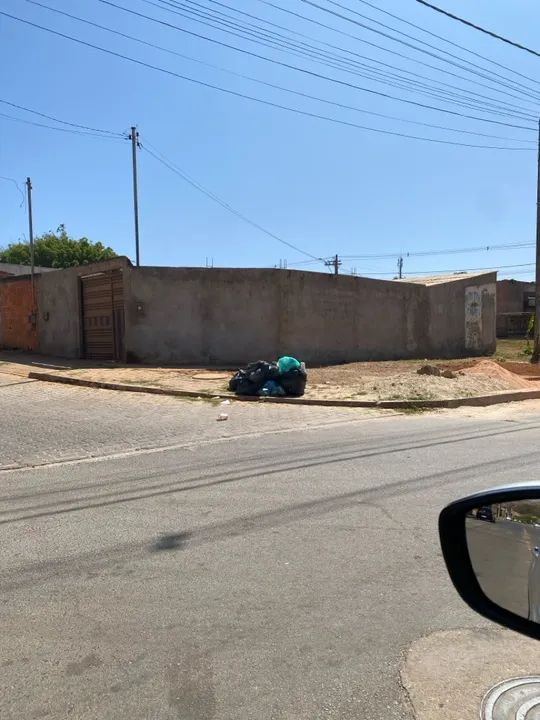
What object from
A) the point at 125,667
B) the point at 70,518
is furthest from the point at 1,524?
the point at 125,667

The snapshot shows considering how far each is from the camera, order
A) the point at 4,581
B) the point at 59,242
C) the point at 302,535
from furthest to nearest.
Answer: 1. the point at 59,242
2. the point at 302,535
3. the point at 4,581

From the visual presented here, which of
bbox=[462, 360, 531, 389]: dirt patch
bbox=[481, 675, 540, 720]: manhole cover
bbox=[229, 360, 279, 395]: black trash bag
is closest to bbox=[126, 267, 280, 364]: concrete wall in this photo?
bbox=[229, 360, 279, 395]: black trash bag

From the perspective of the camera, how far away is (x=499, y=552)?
1.96m

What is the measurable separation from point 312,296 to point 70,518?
1735 centimetres

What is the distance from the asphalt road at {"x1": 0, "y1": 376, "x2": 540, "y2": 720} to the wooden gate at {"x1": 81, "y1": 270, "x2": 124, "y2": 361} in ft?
→ 37.1

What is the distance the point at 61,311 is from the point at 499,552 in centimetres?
2257

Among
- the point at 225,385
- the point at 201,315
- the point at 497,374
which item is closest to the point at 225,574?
the point at 225,385

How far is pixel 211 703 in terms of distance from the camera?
275 cm

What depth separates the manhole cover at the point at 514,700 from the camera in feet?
8.55

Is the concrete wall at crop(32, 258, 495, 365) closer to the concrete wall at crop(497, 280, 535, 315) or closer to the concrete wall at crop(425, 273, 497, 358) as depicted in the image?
the concrete wall at crop(425, 273, 497, 358)

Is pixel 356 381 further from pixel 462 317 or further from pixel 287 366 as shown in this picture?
pixel 462 317

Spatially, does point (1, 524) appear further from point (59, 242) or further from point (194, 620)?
point (59, 242)

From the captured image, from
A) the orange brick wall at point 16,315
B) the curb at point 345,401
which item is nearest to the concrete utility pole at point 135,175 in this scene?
the orange brick wall at point 16,315

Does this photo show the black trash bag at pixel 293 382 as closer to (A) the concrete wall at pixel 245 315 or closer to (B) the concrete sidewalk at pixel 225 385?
(B) the concrete sidewalk at pixel 225 385
